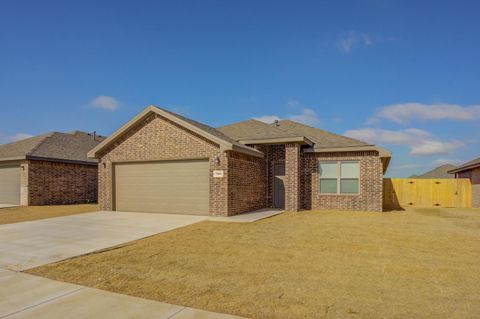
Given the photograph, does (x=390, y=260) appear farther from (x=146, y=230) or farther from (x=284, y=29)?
(x=284, y=29)

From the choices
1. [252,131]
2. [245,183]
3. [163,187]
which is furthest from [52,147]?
[245,183]

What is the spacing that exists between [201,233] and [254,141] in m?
8.03

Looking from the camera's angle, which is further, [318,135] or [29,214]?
[318,135]

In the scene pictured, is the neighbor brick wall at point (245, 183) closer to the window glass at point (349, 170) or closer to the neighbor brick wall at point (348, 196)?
the neighbor brick wall at point (348, 196)

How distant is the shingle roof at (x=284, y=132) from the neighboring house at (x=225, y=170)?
0.07 metres

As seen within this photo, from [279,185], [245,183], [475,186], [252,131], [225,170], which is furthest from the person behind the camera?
[475,186]

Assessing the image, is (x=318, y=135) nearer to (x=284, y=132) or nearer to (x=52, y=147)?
(x=284, y=132)

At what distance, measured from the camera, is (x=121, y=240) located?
→ 8.08 m

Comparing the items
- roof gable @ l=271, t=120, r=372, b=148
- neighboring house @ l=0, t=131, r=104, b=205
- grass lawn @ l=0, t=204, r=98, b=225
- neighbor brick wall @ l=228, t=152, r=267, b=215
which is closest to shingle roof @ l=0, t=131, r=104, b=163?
neighboring house @ l=0, t=131, r=104, b=205

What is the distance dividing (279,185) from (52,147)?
16.7 meters

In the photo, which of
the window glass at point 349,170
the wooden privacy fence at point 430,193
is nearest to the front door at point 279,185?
the window glass at point 349,170

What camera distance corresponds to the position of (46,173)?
20.3 metres

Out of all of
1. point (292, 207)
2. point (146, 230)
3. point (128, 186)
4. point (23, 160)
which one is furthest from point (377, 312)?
point (23, 160)

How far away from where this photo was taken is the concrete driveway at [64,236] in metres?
6.41
